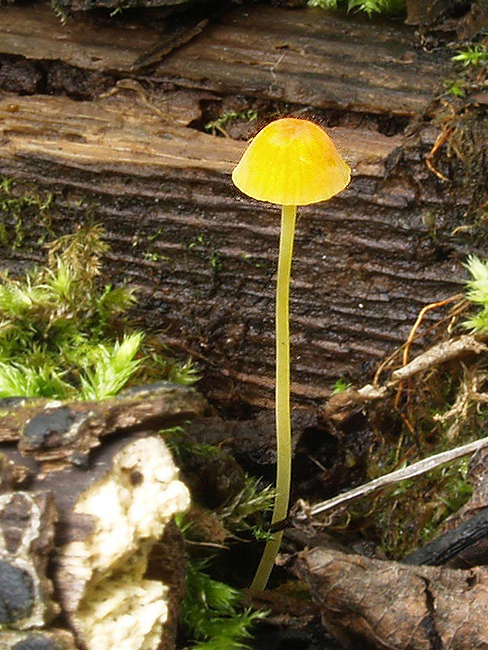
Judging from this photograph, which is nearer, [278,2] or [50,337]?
[50,337]

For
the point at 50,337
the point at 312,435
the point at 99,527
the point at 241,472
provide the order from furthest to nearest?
1. the point at 312,435
2. the point at 50,337
3. the point at 241,472
4. the point at 99,527

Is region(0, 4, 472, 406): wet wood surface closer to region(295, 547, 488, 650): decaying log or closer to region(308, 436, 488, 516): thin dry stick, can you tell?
region(308, 436, 488, 516): thin dry stick

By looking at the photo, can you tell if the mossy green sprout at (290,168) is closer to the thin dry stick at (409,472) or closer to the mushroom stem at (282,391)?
the mushroom stem at (282,391)

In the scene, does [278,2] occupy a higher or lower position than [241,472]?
higher

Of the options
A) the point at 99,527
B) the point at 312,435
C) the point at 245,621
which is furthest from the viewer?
the point at 312,435

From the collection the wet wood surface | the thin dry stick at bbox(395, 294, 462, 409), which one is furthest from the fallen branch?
the wet wood surface

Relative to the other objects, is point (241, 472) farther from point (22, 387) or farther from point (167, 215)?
Result: point (167, 215)

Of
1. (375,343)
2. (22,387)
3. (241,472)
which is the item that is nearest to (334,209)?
(375,343)
